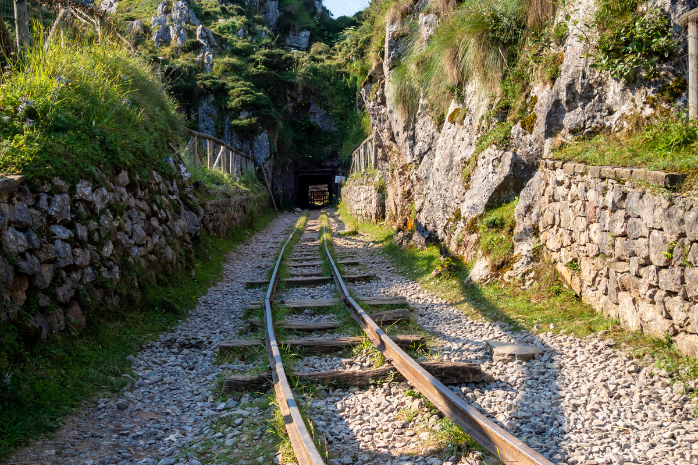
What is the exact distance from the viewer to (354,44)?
2270 cm

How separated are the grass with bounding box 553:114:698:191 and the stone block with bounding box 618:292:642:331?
1219mm

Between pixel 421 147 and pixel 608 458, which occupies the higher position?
pixel 421 147

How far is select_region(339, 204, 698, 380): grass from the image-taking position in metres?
4.01

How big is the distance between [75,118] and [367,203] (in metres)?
12.1

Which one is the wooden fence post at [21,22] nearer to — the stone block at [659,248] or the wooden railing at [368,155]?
the stone block at [659,248]

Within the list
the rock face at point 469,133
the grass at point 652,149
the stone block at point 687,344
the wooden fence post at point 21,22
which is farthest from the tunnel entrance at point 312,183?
the stone block at point 687,344

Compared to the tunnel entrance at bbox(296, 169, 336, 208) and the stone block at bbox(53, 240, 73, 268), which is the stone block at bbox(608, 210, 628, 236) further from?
the tunnel entrance at bbox(296, 169, 336, 208)

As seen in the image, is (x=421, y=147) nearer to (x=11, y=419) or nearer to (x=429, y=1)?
(x=429, y=1)

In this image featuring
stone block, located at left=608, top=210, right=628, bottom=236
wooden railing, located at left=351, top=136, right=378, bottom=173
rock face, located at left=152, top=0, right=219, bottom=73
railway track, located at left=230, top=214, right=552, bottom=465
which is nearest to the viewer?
railway track, located at left=230, top=214, right=552, bottom=465

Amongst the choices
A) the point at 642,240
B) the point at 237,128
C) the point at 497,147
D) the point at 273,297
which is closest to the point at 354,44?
the point at 237,128

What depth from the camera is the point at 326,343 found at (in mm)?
4945

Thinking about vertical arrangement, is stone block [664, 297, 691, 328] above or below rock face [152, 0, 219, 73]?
below

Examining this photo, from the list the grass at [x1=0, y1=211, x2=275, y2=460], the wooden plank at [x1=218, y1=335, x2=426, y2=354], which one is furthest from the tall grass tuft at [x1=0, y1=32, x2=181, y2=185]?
the wooden plank at [x1=218, y1=335, x2=426, y2=354]

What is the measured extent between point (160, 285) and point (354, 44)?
18962mm
